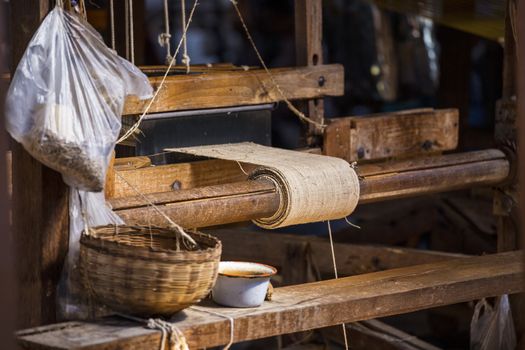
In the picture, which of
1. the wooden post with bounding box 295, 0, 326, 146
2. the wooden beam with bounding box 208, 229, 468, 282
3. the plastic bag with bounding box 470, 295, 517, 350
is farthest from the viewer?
the wooden beam with bounding box 208, 229, 468, 282

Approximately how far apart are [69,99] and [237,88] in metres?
1.43

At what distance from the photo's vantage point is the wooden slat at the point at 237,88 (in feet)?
15.2

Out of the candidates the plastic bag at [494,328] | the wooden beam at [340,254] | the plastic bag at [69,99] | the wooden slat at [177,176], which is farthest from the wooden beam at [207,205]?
the wooden beam at [340,254]

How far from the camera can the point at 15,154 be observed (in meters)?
3.82

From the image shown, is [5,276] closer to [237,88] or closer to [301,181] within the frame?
[301,181]

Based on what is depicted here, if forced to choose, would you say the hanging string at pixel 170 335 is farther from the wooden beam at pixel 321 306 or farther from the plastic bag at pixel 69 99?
the plastic bag at pixel 69 99

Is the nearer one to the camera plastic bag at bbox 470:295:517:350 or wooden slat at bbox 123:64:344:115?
wooden slat at bbox 123:64:344:115

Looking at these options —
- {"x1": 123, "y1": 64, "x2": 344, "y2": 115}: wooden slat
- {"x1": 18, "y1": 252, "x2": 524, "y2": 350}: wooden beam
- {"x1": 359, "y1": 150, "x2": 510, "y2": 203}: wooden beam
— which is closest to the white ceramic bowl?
{"x1": 18, "y1": 252, "x2": 524, "y2": 350}: wooden beam

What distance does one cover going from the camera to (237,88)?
4.93 meters

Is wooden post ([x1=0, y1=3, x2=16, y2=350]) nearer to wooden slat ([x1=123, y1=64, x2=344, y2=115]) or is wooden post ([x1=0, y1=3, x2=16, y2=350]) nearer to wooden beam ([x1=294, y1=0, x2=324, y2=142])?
wooden slat ([x1=123, y1=64, x2=344, y2=115])

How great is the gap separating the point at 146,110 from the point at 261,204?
608 millimetres

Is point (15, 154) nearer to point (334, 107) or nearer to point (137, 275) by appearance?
point (137, 275)

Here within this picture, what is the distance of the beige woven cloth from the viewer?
14.3 ft

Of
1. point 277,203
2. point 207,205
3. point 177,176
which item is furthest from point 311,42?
point 207,205
